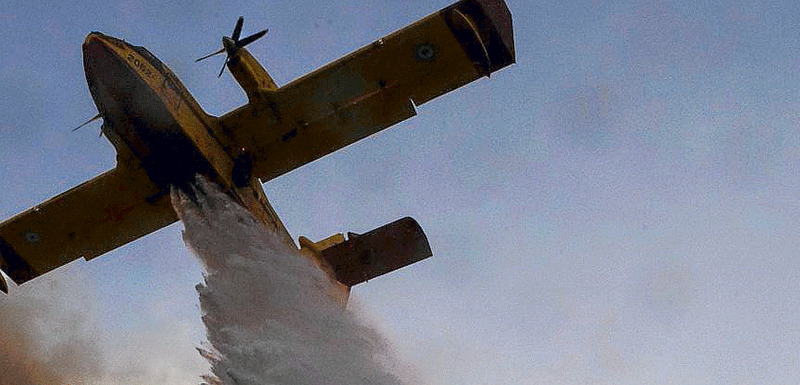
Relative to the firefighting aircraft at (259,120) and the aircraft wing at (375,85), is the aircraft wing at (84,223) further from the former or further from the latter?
the aircraft wing at (375,85)

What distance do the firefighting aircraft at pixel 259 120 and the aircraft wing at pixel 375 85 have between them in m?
0.02

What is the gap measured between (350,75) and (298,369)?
534 cm

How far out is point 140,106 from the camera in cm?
1549

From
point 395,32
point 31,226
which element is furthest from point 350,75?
point 31,226

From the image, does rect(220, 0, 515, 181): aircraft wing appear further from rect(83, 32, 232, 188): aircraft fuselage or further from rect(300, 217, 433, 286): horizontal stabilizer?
rect(300, 217, 433, 286): horizontal stabilizer

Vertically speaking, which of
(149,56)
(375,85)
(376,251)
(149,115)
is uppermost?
(149,56)

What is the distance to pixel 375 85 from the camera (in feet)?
54.4

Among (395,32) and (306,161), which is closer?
(395,32)

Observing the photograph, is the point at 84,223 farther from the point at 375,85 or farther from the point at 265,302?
the point at 375,85

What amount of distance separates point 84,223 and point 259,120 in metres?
4.60

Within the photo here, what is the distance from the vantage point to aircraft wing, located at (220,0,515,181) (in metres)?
16.1

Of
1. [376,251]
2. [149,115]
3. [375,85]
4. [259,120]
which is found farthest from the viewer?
[376,251]

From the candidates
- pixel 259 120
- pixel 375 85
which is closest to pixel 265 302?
pixel 259 120

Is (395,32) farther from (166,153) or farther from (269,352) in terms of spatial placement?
(269,352)
